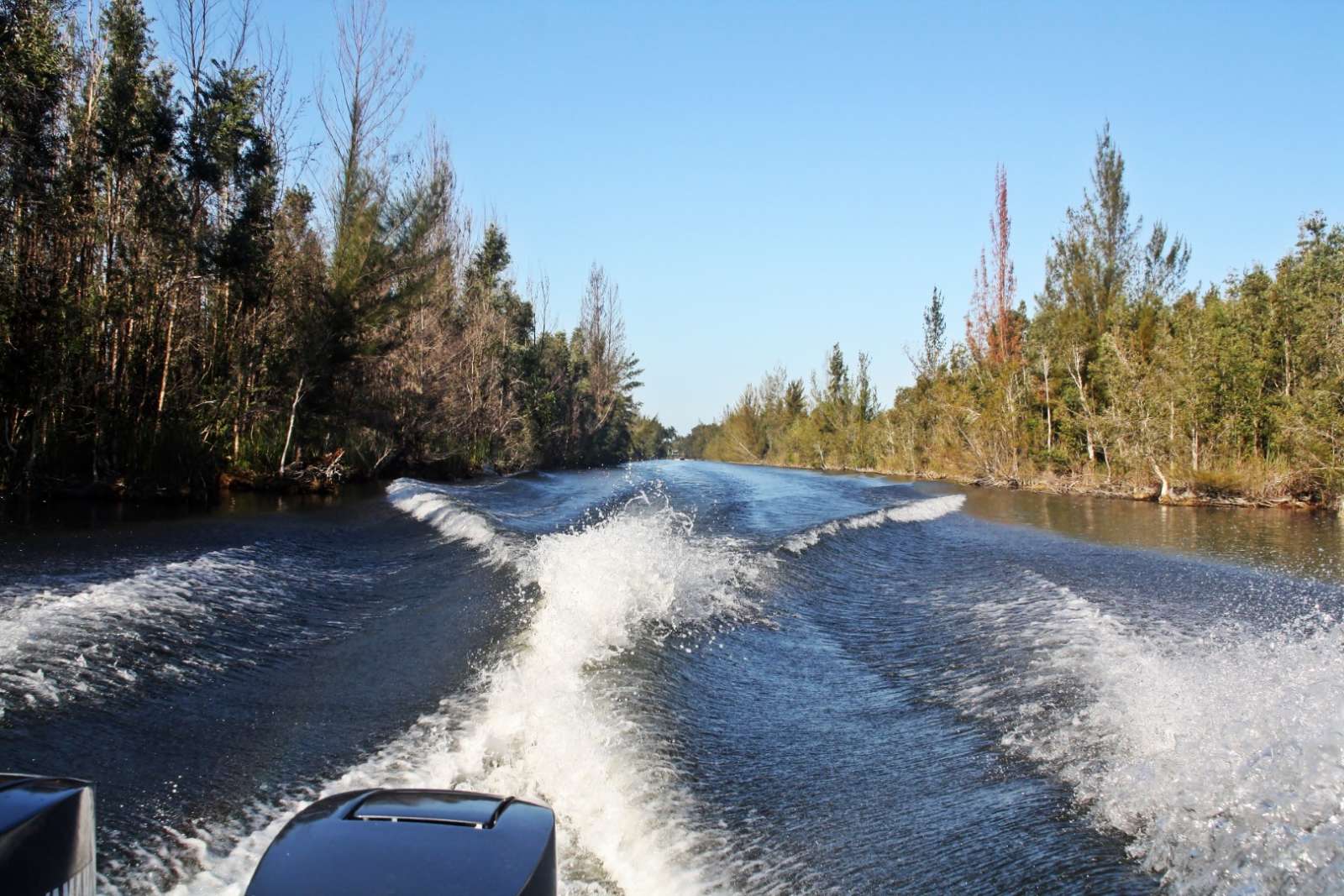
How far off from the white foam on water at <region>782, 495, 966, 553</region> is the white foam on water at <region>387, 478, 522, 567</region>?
10.9 ft

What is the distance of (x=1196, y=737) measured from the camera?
4.07 meters

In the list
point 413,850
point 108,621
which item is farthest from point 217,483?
point 413,850

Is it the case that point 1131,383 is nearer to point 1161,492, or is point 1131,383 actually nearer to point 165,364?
point 1161,492

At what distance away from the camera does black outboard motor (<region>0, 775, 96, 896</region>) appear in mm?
1202

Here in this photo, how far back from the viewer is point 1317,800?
336 cm

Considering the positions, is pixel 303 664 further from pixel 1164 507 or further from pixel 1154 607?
pixel 1164 507

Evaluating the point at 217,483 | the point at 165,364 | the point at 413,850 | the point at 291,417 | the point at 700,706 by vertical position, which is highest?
the point at 165,364

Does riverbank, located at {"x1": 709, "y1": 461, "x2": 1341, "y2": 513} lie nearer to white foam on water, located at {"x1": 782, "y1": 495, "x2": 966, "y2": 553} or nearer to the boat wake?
white foam on water, located at {"x1": 782, "y1": 495, "x2": 966, "y2": 553}

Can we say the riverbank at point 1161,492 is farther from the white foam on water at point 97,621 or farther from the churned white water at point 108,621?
the white foam on water at point 97,621

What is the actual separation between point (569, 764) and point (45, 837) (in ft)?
8.99

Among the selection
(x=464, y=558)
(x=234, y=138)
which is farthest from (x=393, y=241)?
(x=464, y=558)

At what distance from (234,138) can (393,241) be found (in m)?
4.34

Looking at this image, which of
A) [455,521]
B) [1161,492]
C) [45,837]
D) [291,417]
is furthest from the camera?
[1161,492]

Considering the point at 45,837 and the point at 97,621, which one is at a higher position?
the point at 45,837
